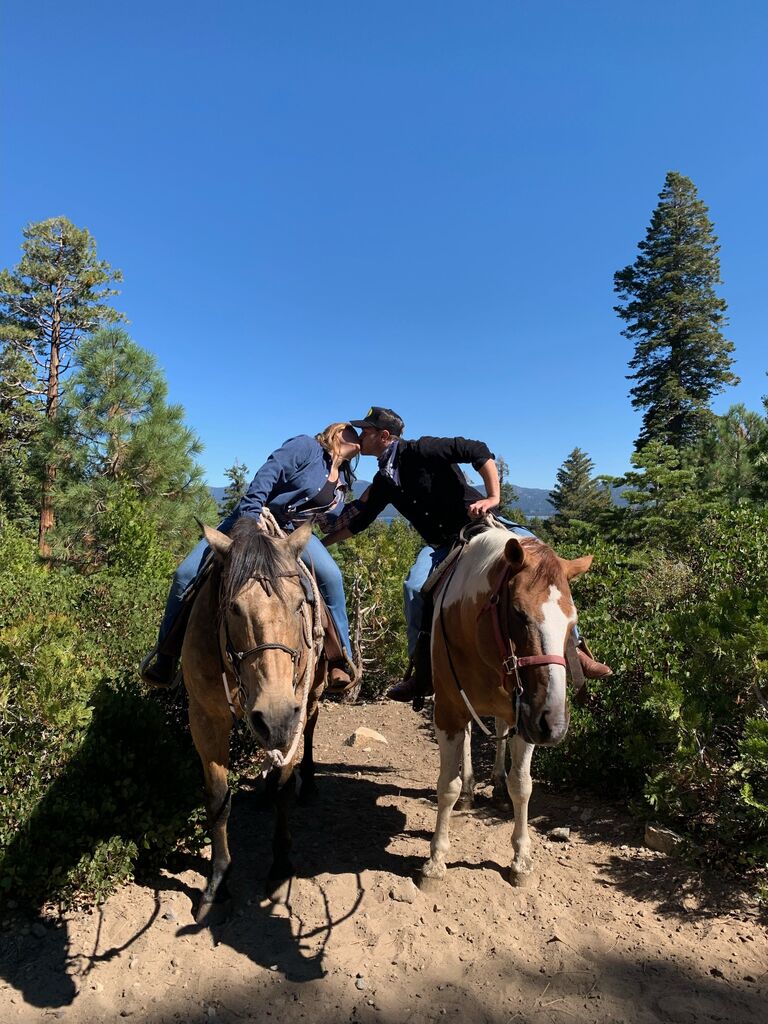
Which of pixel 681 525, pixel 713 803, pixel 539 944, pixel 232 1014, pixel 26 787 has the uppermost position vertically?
pixel 681 525

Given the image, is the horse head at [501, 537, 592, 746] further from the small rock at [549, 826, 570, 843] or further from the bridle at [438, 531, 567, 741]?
the small rock at [549, 826, 570, 843]

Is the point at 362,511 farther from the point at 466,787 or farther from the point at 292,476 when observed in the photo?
the point at 466,787

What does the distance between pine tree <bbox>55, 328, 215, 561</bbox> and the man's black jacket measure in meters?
8.38

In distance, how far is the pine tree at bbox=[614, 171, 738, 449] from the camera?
24.2 m

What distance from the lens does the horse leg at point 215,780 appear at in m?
3.12

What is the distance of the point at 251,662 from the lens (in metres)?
2.32

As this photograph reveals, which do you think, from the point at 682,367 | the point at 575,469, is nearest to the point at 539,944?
the point at 682,367

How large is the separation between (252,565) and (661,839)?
10.2 ft

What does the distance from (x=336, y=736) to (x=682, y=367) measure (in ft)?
81.9

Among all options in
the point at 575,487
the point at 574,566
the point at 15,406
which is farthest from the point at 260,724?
the point at 575,487

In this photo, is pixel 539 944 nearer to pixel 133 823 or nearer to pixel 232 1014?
pixel 232 1014

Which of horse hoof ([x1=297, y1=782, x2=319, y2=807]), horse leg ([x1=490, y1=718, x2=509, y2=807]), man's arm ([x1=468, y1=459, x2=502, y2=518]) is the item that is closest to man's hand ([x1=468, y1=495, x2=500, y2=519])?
man's arm ([x1=468, y1=459, x2=502, y2=518])

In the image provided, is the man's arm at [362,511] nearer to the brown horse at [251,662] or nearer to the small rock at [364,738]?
the brown horse at [251,662]

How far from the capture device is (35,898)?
9.60 feet
